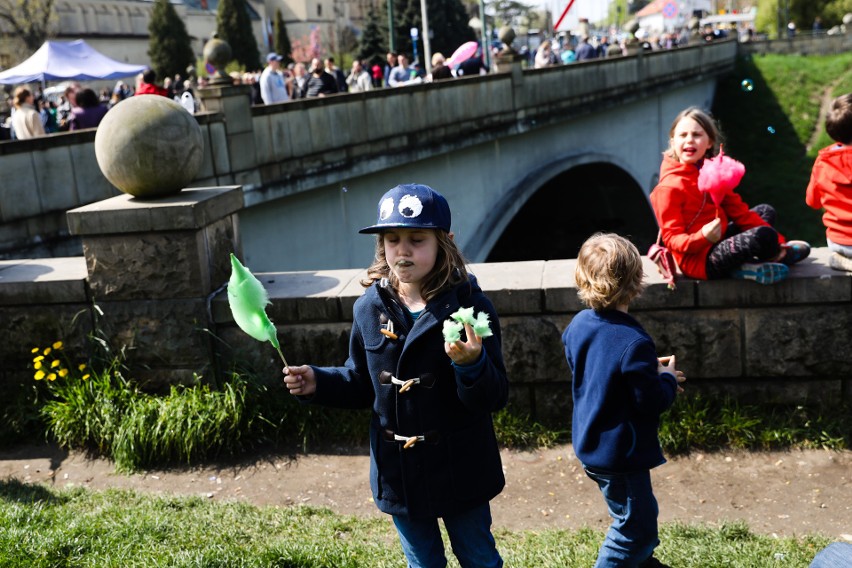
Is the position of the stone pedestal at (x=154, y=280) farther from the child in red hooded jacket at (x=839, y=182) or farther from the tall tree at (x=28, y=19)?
the tall tree at (x=28, y=19)

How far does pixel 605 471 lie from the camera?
10.9 feet

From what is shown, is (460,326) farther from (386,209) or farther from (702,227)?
(702,227)

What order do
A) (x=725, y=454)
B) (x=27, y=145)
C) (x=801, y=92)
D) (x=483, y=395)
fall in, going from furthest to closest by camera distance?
(x=801, y=92)
(x=27, y=145)
(x=725, y=454)
(x=483, y=395)

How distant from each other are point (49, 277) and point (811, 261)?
4324 mm

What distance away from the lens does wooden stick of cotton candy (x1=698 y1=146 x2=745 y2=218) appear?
470 centimetres

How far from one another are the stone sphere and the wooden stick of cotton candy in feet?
9.38

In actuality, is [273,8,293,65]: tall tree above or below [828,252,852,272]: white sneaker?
above

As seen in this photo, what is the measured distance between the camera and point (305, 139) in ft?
39.9

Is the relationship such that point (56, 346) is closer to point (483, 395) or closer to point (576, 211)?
point (483, 395)

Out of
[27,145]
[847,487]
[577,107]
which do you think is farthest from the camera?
[577,107]

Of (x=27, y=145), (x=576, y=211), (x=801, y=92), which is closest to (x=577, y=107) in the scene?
(x=576, y=211)

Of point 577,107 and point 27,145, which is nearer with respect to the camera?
point 27,145

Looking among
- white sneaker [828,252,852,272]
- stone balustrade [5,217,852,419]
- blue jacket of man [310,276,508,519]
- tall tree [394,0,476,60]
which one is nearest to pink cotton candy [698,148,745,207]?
stone balustrade [5,217,852,419]

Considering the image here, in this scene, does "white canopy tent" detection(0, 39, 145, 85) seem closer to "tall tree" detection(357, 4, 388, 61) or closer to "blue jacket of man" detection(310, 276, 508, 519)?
"blue jacket of man" detection(310, 276, 508, 519)
